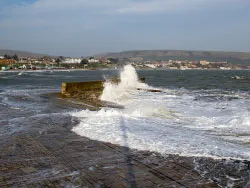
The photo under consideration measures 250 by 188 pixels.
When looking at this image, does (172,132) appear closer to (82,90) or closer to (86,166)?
(86,166)

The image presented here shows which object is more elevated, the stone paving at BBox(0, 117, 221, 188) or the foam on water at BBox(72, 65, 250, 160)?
the stone paving at BBox(0, 117, 221, 188)

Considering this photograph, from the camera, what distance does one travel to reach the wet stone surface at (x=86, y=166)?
4.93 m

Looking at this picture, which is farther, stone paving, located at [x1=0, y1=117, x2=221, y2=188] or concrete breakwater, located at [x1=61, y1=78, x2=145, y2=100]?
concrete breakwater, located at [x1=61, y1=78, x2=145, y2=100]

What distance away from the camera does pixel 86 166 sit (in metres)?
5.69

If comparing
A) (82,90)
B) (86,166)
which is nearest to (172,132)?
(86,166)

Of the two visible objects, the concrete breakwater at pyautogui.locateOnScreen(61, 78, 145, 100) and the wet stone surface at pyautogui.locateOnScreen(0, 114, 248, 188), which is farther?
the concrete breakwater at pyautogui.locateOnScreen(61, 78, 145, 100)

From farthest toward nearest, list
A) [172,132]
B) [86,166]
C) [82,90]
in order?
[82,90] < [172,132] < [86,166]

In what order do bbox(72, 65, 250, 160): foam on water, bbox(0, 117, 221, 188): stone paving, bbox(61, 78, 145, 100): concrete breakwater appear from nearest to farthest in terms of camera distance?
bbox(0, 117, 221, 188): stone paving
bbox(72, 65, 250, 160): foam on water
bbox(61, 78, 145, 100): concrete breakwater

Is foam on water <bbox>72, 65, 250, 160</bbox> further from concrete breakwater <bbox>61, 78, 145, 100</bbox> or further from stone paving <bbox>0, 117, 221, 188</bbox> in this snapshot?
concrete breakwater <bbox>61, 78, 145, 100</bbox>

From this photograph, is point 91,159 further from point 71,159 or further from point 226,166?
point 226,166

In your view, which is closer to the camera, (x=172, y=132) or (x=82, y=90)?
(x=172, y=132)

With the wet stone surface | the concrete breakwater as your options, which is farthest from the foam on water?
the concrete breakwater

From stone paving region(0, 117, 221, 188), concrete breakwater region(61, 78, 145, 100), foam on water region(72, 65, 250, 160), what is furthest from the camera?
concrete breakwater region(61, 78, 145, 100)

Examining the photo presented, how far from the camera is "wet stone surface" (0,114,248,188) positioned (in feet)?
16.2
